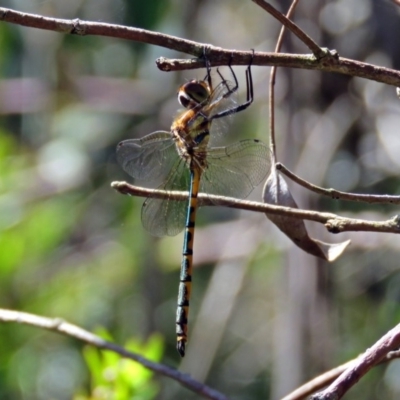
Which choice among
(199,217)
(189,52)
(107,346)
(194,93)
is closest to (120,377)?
(107,346)

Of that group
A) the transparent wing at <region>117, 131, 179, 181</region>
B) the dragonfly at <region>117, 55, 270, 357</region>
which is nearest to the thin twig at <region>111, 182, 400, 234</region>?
the dragonfly at <region>117, 55, 270, 357</region>

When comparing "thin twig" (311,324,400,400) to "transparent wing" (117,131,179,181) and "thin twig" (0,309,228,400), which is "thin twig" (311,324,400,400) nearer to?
"thin twig" (0,309,228,400)

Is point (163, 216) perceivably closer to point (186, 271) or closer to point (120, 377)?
point (186, 271)

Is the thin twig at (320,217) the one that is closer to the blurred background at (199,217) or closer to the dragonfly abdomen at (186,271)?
the dragonfly abdomen at (186,271)

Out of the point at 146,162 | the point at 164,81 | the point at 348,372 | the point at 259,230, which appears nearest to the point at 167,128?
the point at 164,81

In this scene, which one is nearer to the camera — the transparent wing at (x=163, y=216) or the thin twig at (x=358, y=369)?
the thin twig at (x=358, y=369)

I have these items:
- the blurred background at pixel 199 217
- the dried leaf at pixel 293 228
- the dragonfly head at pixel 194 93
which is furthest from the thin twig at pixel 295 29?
the blurred background at pixel 199 217
